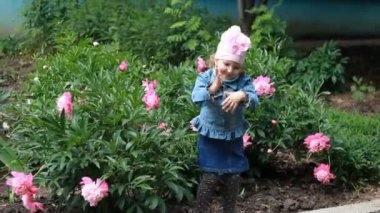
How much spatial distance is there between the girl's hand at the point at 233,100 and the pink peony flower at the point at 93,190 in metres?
0.74

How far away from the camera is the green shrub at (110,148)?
3930mm

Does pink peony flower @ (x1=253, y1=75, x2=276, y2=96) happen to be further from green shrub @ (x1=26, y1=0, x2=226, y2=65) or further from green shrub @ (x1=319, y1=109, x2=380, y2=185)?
green shrub @ (x1=26, y1=0, x2=226, y2=65)

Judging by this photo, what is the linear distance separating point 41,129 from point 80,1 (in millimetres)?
6349

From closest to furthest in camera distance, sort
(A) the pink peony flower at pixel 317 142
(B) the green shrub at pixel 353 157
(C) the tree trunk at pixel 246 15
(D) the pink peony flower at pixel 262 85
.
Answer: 1. (D) the pink peony flower at pixel 262 85
2. (A) the pink peony flower at pixel 317 142
3. (B) the green shrub at pixel 353 157
4. (C) the tree trunk at pixel 246 15

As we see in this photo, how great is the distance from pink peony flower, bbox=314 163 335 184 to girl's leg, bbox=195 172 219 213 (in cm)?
96

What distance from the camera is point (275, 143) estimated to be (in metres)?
4.88

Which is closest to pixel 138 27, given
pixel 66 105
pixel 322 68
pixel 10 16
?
pixel 322 68

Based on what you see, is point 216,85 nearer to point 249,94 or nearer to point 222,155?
point 249,94

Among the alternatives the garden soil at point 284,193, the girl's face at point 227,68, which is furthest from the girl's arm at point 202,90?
the garden soil at point 284,193

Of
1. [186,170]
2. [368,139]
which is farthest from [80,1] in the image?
[186,170]

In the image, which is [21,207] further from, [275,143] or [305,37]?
[305,37]

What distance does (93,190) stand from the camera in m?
3.71

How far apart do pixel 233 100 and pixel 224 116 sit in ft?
0.91

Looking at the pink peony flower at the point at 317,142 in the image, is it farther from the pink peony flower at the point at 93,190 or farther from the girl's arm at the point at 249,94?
the pink peony flower at the point at 93,190
